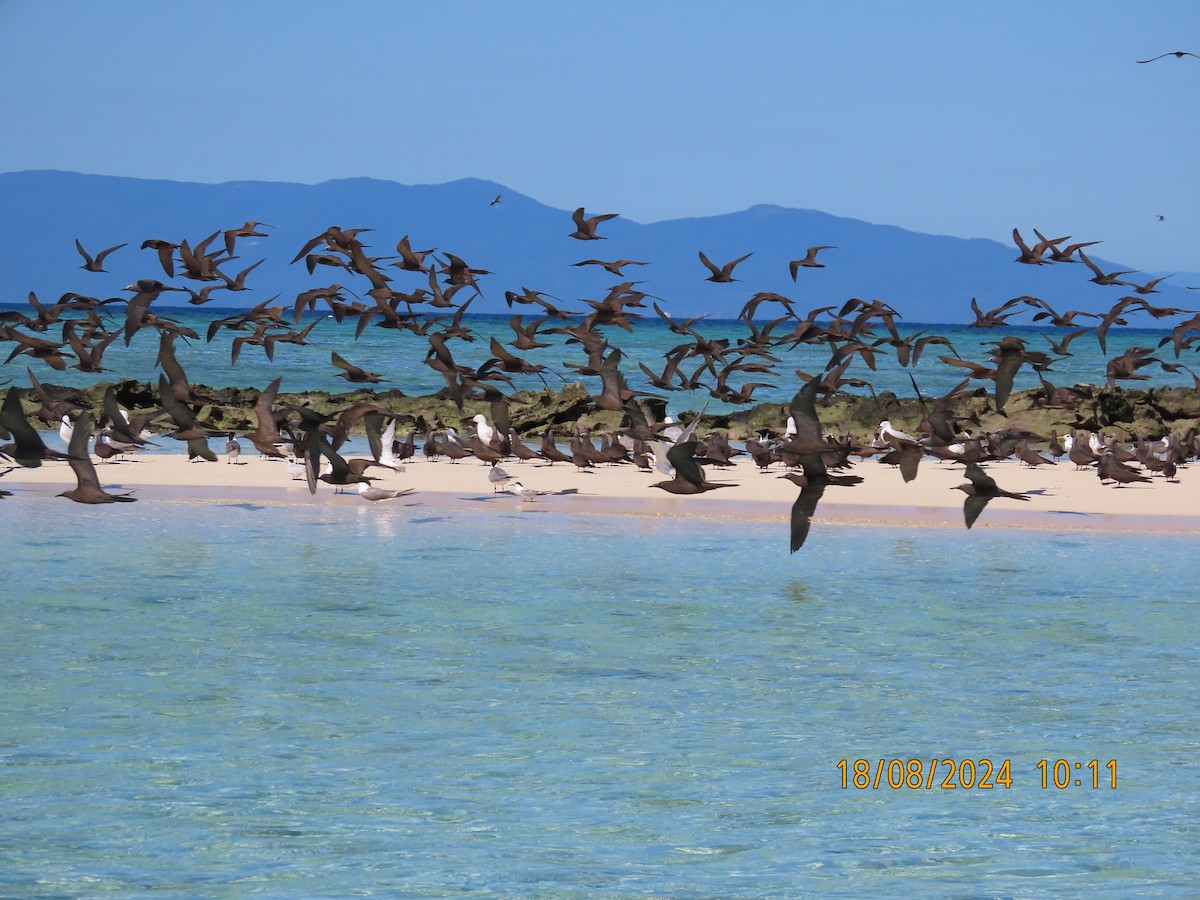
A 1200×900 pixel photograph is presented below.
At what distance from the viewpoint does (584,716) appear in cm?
1111

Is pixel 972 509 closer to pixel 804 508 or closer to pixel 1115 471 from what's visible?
pixel 804 508

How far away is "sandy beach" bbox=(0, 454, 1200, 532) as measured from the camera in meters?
22.1

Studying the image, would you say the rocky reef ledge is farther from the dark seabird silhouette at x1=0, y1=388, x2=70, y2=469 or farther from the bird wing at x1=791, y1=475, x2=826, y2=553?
the bird wing at x1=791, y1=475, x2=826, y2=553

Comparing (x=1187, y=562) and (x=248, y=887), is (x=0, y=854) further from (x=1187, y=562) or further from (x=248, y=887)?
(x=1187, y=562)

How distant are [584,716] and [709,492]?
14360 mm

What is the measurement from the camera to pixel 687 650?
13414mm

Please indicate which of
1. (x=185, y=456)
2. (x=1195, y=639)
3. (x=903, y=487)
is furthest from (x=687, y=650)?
(x=185, y=456)

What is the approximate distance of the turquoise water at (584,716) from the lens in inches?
324

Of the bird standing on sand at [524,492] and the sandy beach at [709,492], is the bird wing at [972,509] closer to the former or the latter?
the sandy beach at [709,492]

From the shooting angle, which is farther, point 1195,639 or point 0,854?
point 1195,639

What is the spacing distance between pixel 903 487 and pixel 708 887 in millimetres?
18437

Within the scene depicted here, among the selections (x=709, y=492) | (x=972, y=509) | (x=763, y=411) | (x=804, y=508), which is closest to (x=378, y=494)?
(x=709, y=492)
